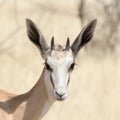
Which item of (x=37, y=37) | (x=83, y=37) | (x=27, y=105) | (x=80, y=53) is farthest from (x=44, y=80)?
(x=80, y=53)

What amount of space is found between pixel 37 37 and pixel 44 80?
63cm

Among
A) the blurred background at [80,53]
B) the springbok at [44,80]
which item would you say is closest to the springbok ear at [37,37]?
the springbok at [44,80]

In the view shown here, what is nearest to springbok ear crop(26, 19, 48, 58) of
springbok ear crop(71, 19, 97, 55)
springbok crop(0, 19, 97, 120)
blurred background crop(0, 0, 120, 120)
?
springbok crop(0, 19, 97, 120)

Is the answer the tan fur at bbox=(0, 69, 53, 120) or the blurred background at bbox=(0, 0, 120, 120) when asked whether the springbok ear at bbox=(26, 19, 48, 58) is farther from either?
the blurred background at bbox=(0, 0, 120, 120)

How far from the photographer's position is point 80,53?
43.9ft

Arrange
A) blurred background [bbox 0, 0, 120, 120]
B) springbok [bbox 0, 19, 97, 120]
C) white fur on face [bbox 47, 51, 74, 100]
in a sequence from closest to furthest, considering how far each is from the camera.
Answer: white fur on face [bbox 47, 51, 74, 100] < springbok [bbox 0, 19, 97, 120] < blurred background [bbox 0, 0, 120, 120]

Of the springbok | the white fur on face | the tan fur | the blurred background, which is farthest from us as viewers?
the blurred background

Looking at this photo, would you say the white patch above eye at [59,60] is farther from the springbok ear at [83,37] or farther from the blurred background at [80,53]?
the blurred background at [80,53]

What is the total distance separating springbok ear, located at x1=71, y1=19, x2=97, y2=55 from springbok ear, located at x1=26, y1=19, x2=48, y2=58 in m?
0.40

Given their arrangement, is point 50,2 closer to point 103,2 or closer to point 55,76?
point 103,2

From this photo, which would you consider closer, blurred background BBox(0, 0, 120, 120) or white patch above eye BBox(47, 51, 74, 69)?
white patch above eye BBox(47, 51, 74, 69)

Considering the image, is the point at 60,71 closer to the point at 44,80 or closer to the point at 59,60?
the point at 59,60

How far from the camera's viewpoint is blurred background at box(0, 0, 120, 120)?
1291 centimetres

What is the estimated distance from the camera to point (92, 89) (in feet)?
44.0
